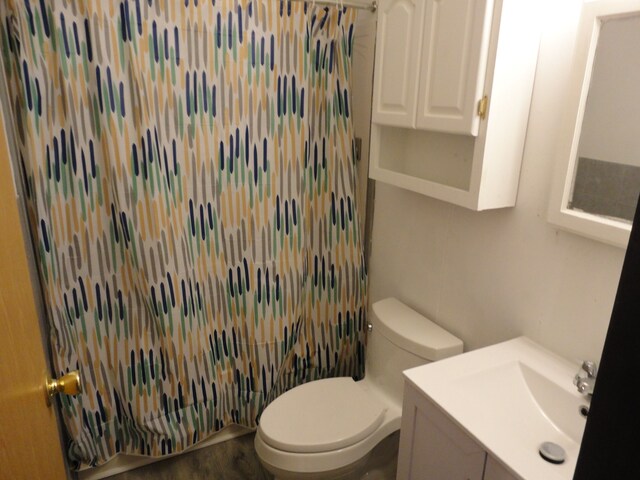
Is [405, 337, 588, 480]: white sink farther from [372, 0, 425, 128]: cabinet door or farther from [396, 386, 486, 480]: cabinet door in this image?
[372, 0, 425, 128]: cabinet door

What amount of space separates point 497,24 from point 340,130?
0.85 meters

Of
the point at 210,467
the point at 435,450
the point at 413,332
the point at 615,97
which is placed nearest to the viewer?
the point at 615,97

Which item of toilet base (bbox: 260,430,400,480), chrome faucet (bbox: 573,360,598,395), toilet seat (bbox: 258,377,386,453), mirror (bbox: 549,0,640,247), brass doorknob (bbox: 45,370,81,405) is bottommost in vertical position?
toilet base (bbox: 260,430,400,480)

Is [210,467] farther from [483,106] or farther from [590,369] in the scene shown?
[483,106]

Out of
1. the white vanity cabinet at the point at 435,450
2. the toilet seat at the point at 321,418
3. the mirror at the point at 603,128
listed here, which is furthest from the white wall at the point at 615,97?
the toilet seat at the point at 321,418

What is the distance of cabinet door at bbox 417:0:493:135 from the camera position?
46.1 inches

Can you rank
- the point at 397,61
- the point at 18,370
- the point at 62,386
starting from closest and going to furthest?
the point at 18,370, the point at 62,386, the point at 397,61

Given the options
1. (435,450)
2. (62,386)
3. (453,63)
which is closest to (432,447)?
(435,450)

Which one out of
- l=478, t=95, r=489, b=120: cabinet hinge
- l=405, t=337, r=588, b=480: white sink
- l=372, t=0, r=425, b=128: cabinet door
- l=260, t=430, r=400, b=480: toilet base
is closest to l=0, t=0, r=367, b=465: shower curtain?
l=372, t=0, r=425, b=128: cabinet door

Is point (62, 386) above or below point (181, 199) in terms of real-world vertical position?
below

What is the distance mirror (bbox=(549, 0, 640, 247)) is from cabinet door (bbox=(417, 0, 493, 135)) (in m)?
0.22

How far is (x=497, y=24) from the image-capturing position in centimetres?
113

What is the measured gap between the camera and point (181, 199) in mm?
1679

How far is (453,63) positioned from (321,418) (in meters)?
1.24
